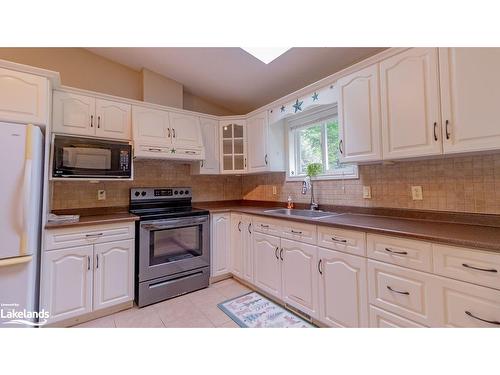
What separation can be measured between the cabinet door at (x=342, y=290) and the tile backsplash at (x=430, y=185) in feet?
2.34

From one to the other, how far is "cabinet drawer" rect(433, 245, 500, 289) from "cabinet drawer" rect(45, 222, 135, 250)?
2.32 m

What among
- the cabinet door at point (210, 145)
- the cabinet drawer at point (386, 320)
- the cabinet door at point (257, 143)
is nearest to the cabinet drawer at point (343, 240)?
the cabinet drawer at point (386, 320)

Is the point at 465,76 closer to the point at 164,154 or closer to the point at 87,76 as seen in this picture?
the point at 164,154

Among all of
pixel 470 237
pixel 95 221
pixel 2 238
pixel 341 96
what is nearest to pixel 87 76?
pixel 95 221

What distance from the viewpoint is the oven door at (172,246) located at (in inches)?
84.9

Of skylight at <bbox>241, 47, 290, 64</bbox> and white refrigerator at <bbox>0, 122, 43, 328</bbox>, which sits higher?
skylight at <bbox>241, 47, 290, 64</bbox>

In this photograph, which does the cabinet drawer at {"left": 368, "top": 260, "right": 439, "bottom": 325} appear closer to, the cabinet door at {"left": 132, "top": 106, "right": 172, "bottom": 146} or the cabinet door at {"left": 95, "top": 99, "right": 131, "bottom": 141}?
the cabinet door at {"left": 132, "top": 106, "right": 172, "bottom": 146}

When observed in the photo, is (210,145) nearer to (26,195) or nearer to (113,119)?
(113,119)

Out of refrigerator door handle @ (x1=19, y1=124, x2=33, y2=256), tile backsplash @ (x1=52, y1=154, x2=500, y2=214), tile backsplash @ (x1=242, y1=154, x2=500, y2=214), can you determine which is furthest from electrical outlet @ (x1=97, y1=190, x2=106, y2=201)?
tile backsplash @ (x1=242, y1=154, x2=500, y2=214)

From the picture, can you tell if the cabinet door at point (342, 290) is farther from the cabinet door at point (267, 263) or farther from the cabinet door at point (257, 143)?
the cabinet door at point (257, 143)

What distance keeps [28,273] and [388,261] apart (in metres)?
2.43

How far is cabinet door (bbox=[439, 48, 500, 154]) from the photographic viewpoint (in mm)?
1200

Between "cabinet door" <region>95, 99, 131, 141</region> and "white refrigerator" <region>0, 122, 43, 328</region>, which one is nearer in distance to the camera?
"white refrigerator" <region>0, 122, 43, 328</region>

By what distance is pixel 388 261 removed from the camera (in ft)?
4.45
